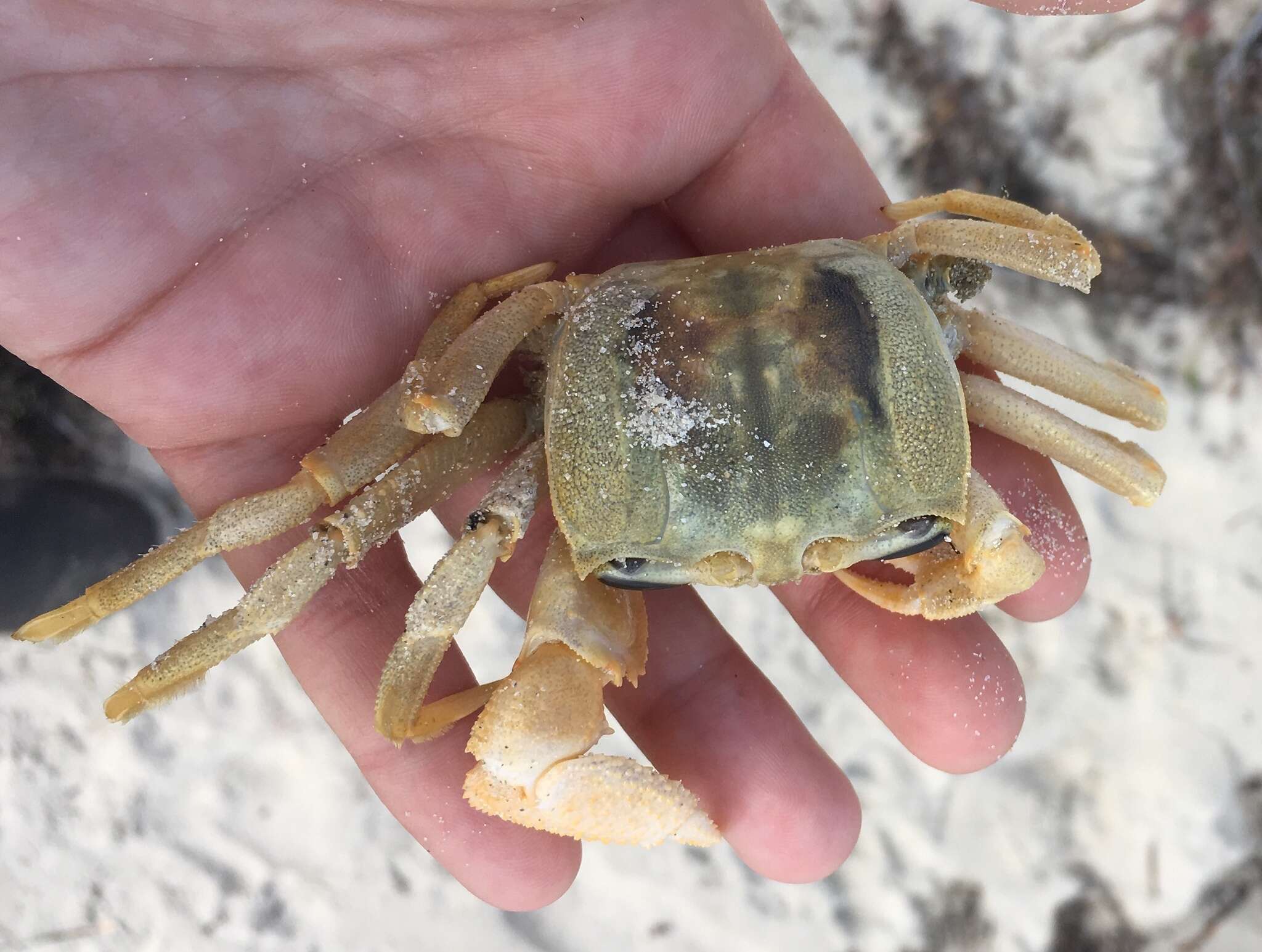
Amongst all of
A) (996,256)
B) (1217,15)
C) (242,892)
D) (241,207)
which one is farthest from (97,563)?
(1217,15)

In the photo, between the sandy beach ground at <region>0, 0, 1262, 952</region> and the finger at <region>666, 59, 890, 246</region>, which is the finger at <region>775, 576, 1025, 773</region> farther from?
the finger at <region>666, 59, 890, 246</region>

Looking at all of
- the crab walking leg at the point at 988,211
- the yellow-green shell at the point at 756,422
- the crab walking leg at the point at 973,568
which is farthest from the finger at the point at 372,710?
the crab walking leg at the point at 988,211

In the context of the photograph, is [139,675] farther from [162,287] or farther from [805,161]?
[805,161]

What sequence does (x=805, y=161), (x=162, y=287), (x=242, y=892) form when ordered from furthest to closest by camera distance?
(x=242, y=892)
(x=805, y=161)
(x=162, y=287)

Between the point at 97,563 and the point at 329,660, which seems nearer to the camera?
the point at 329,660

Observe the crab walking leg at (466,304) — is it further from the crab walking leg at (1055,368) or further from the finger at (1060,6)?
the finger at (1060,6)

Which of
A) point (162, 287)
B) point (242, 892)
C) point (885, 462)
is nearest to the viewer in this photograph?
point (885, 462)
